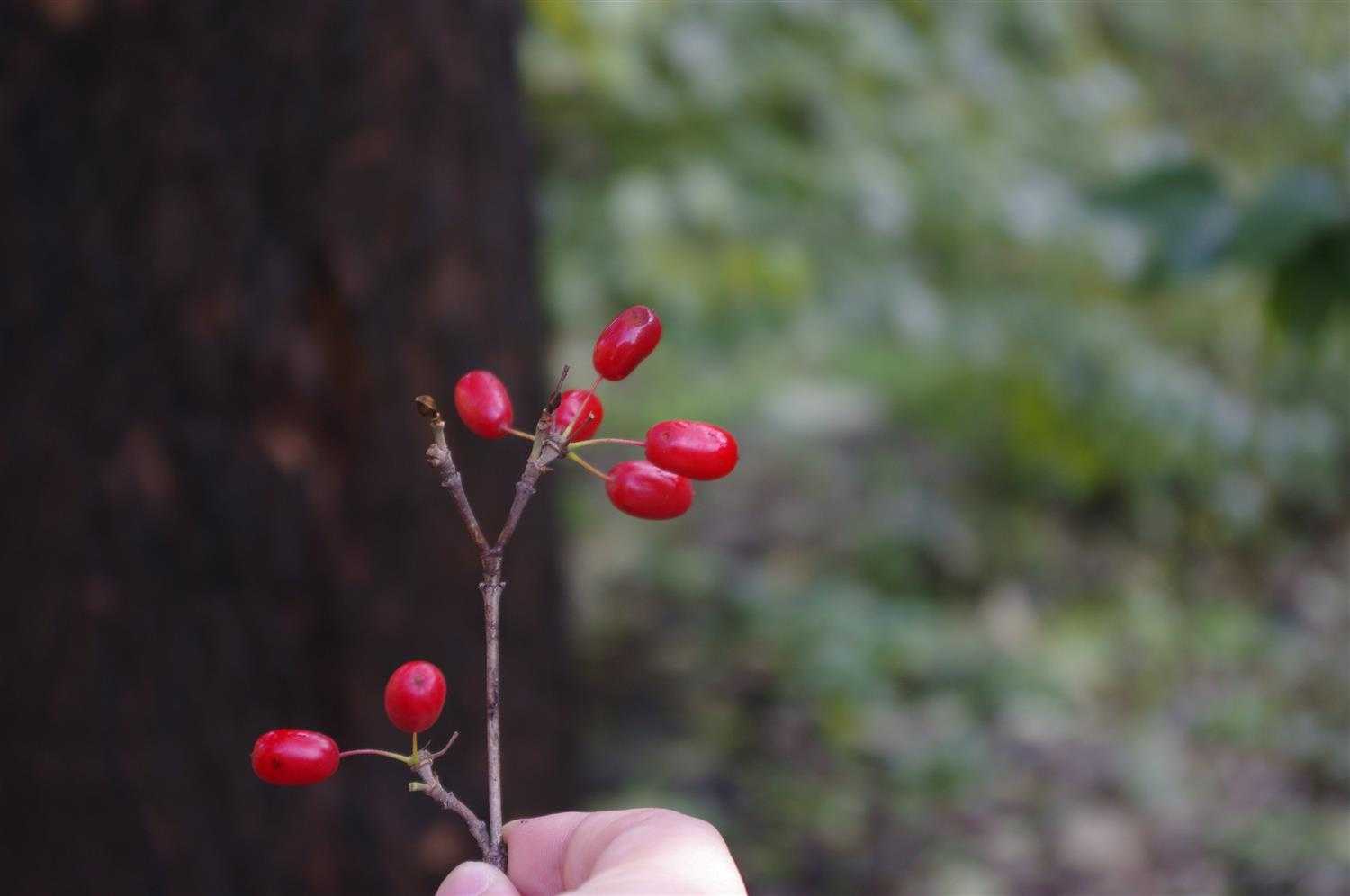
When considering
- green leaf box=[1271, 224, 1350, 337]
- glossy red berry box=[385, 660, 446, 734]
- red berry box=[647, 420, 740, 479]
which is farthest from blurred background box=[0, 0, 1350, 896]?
glossy red berry box=[385, 660, 446, 734]

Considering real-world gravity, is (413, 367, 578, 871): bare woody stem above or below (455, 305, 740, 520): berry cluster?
below

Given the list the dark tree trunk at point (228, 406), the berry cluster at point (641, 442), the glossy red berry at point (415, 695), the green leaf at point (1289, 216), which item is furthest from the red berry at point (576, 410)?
the dark tree trunk at point (228, 406)

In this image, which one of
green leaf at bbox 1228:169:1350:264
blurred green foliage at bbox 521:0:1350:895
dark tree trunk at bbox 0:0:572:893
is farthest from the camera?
blurred green foliage at bbox 521:0:1350:895

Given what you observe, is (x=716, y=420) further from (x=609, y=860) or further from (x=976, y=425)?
(x=609, y=860)

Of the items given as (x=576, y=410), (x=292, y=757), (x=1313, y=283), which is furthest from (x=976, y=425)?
(x=292, y=757)

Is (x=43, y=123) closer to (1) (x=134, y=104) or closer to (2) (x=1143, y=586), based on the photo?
(1) (x=134, y=104)

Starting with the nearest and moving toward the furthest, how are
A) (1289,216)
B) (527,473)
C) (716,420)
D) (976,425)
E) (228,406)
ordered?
1. (527,473)
2. (1289,216)
3. (228,406)
4. (716,420)
5. (976,425)

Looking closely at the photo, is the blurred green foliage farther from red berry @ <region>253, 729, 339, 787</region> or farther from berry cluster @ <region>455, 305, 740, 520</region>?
red berry @ <region>253, 729, 339, 787</region>
